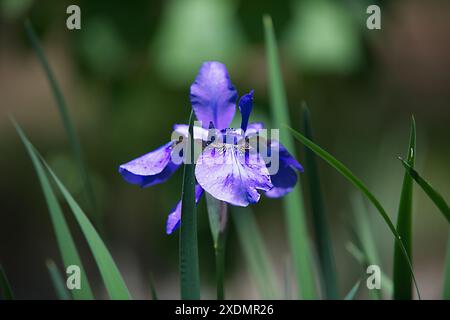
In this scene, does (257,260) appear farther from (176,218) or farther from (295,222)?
(176,218)

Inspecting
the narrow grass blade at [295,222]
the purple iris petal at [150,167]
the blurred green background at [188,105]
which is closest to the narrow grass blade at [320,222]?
the narrow grass blade at [295,222]

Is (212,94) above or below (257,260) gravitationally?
above

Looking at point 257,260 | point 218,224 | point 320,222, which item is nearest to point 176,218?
point 218,224

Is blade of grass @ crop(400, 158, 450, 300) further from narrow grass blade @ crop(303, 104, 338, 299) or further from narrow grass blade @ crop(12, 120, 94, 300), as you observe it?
narrow grass blade @ crop(12, 120, 94, 300)

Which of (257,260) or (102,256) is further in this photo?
(257,260)

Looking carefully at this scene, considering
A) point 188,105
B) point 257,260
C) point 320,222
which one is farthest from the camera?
point 188,105

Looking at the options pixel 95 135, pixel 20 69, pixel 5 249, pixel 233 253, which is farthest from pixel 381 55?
pixel 5 249

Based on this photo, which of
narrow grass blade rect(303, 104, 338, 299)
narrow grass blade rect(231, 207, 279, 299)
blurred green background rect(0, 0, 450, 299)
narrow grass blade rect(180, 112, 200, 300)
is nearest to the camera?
narrow grass blade rect(180, 112, 200, 300)

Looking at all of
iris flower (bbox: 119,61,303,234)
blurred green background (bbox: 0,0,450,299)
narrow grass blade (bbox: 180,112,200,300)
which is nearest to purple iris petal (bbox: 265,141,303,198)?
iris flower (bbox: 119,61,303,234)
